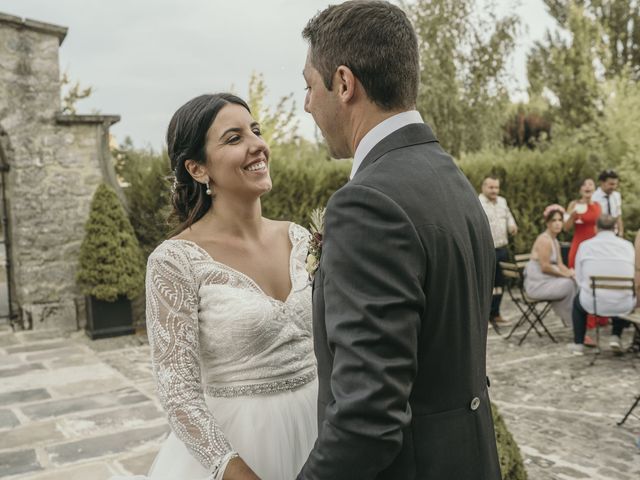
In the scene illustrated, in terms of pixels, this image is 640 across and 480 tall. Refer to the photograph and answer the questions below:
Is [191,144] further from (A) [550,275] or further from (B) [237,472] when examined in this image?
(A) [550,275]

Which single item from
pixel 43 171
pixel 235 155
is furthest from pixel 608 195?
pixel 235 155

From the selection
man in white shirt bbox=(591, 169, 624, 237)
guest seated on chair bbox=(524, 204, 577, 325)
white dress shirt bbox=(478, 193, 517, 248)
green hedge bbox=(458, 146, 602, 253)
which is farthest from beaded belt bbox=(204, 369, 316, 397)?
green hedge bbox=(458, 146, 602, 253)

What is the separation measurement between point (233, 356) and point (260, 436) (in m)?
0.28

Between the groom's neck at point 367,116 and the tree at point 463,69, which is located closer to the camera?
the groom's neck at point 367,116

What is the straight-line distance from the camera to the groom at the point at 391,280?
1351 millimetres

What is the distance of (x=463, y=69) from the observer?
19.3 meters

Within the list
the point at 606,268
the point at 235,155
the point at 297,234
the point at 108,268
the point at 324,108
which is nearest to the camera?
the point at 324,108

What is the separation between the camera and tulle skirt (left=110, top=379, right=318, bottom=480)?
86.6 inches

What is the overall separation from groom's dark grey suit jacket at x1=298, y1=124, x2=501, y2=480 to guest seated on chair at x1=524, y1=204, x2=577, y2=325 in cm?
684

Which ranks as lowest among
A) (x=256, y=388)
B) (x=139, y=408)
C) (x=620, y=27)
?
(x=139, y=408)

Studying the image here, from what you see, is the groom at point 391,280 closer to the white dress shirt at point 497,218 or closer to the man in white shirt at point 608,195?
the white dress shirt at point 497,218

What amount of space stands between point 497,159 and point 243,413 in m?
11.6

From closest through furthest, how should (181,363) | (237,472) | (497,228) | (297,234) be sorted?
1. (237,472)
2. (181,363)
3. (297,234)
4. (497,228)

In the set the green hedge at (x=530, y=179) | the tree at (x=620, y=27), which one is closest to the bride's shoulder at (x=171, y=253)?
the green hedge at (x=530, y=179)
